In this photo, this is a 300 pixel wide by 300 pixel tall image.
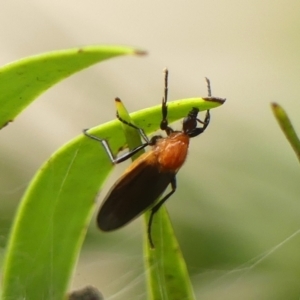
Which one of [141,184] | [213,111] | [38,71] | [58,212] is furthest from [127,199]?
[213,111]

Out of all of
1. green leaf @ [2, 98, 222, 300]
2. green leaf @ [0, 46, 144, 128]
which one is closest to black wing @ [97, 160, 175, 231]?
green leaf @ [2, 98, 222, 300]

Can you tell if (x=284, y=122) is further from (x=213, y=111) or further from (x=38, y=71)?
(x=213, y=111)

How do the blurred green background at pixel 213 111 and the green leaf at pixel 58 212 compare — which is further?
the blurred green background at pixel 213 111

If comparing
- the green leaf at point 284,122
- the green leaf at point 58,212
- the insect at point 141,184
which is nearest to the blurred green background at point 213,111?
the insect at point 141,184

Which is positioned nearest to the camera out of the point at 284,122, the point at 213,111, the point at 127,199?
the point at 284,122

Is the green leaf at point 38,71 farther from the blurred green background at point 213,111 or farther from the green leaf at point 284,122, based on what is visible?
the blurred green background at point 213,111

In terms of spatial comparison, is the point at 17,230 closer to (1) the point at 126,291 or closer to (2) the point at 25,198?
(2) the point at 25,198

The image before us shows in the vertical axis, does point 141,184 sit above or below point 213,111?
below
